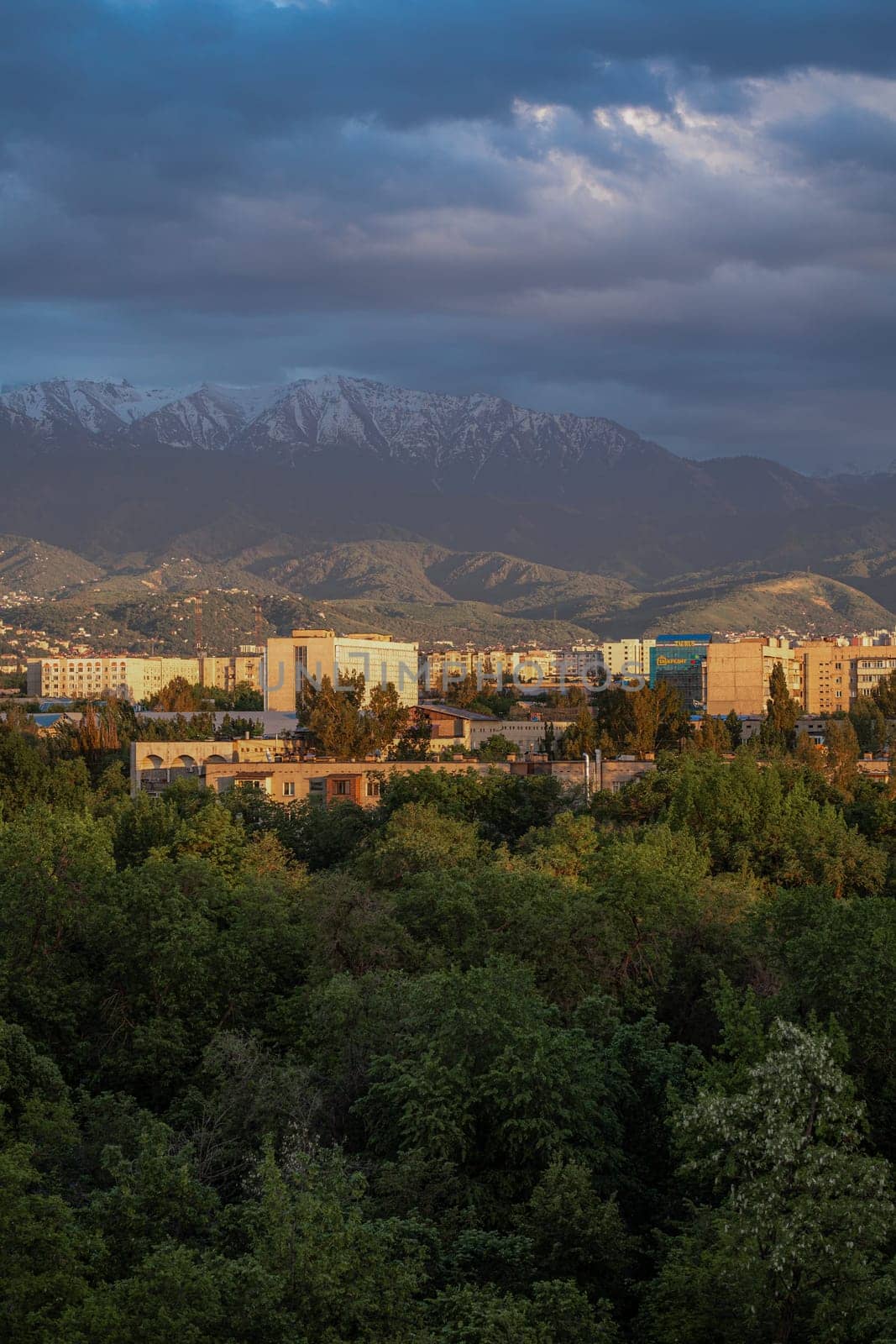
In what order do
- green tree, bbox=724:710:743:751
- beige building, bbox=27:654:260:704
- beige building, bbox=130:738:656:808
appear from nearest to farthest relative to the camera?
beige building, bbox=130:738:656:808 → green tree, bbox=724:710:743:751 → beige building, bbox=27:654:260:704

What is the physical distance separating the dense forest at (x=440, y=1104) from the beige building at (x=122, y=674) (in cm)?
15089

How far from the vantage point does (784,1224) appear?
14.9 meters

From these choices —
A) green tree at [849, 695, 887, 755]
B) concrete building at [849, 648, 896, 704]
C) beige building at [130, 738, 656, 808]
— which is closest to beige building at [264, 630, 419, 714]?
green tree at [849, 695, 887, 755]

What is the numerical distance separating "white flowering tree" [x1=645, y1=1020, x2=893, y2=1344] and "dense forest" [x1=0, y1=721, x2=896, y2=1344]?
0.13ft

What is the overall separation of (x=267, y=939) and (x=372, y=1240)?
42.0 ft

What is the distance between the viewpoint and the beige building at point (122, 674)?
184750 mm

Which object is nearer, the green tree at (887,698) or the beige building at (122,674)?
the green tree at (887,698)

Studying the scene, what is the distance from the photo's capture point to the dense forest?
1520 cm

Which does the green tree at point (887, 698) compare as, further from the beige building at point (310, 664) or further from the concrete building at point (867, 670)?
the concrete building at point (867, 670)

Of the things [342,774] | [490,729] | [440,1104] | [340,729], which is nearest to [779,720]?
[490,729]

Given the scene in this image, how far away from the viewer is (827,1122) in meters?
16.9

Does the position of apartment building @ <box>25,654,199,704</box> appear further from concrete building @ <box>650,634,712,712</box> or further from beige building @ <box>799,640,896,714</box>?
beige building @ <box>799,640,896,714</box>

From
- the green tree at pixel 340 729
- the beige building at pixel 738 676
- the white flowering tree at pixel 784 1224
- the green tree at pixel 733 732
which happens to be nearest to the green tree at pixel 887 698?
the green tree at pixel 733 732

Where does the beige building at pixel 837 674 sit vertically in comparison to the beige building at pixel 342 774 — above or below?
above
